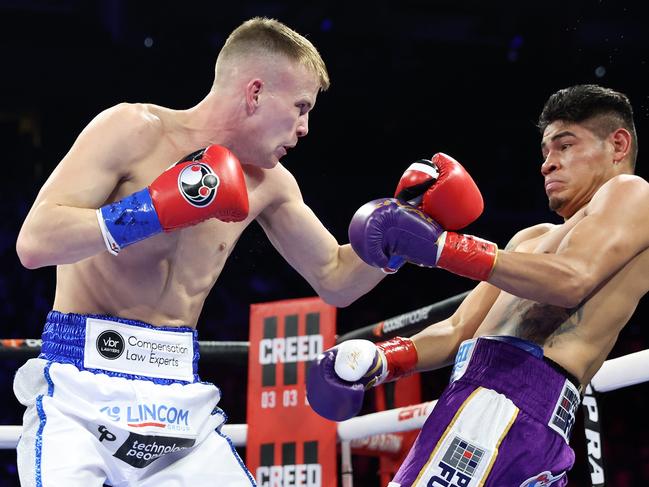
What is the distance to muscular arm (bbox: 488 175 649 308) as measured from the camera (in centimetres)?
169

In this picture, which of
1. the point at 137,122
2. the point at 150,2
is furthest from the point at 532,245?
the point at 150,2

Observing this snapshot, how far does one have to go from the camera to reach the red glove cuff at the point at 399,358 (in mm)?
2018

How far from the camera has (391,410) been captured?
2605 millimetres

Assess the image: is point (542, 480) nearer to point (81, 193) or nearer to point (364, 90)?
point (81, 193)

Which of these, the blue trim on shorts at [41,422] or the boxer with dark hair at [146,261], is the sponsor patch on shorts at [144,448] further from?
the blue trim on shorts at [41,422]

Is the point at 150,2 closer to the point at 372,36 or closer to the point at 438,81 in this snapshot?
the point at 372,36

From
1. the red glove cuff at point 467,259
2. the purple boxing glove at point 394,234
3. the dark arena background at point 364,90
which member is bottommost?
the red glove cuff at point 467,259

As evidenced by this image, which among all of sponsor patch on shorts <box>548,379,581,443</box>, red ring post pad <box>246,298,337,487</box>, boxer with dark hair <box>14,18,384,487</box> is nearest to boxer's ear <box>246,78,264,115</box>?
boxer with dark hair <box>14,18,384,487</box>

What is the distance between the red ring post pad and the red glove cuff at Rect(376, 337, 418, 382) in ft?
2.70

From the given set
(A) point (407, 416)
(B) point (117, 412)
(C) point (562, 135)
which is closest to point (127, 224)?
(B) point (117, 412)

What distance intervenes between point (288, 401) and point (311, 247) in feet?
2.96

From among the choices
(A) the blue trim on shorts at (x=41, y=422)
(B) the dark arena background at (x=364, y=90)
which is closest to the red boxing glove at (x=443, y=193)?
(A) the blue trim on shorts at (x=41, y=422)

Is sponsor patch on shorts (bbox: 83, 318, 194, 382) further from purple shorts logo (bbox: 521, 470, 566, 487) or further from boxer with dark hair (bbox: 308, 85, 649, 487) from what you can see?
purple shorts logo (bbox: 521, 470, 566, 487)

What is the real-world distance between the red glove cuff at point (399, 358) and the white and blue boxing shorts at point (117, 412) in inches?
17.1
